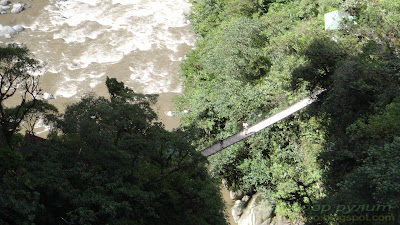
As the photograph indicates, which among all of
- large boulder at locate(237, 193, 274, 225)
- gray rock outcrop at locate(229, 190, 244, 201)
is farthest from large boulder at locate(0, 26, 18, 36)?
large boulder at locate(237, 193, 274, 225)

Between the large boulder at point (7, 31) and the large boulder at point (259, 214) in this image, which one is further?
the large boulder at point (7, 31)

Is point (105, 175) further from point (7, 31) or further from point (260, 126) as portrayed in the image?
point (7, 31)

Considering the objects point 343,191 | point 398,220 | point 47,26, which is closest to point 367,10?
point 343,191

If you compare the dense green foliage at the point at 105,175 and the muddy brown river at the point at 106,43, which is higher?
the dense green foliage at the point at 105,175

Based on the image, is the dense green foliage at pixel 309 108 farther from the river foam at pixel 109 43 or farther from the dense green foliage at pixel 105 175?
the river foam at pixel 109 43

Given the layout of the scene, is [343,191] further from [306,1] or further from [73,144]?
[306,1]

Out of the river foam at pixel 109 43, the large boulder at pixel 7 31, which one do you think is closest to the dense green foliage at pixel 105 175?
the river foam at pixel 109 43

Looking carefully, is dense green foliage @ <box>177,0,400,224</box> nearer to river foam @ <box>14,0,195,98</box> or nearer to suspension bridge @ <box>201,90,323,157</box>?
suspension bridge @ <box>201,90,323,157</box>
